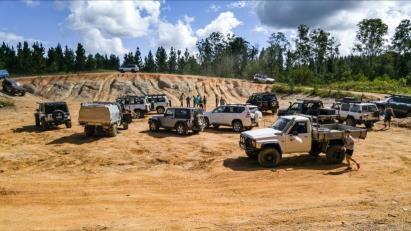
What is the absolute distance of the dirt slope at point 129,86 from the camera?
53022 millimetres

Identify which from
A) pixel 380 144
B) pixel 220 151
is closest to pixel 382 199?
pixel 220 151

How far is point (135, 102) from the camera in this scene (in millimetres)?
34094

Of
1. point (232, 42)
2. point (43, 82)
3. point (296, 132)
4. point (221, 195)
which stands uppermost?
point (232, 42)

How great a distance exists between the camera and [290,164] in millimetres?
17141

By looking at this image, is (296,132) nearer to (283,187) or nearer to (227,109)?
(283,187)

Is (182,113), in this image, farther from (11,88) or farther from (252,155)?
(11,88)

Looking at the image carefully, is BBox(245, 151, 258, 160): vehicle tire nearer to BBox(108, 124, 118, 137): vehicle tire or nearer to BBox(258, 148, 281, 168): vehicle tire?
BBox(258, 148, 281, 168): vehicle tire

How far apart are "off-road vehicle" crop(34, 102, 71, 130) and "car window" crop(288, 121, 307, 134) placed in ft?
55.6

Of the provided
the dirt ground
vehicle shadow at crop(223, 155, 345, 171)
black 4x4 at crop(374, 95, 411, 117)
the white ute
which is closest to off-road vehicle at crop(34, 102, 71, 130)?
the dirt ground

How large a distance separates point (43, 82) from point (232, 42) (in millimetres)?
63976

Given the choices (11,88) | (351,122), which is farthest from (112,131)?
(11,88)

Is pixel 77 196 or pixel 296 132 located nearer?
pixel 77 196

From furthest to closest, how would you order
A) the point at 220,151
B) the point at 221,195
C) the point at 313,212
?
the point at 220,151, the point at 221,195, the point at 313,212

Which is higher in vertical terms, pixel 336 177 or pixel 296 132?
pixel 296 132
